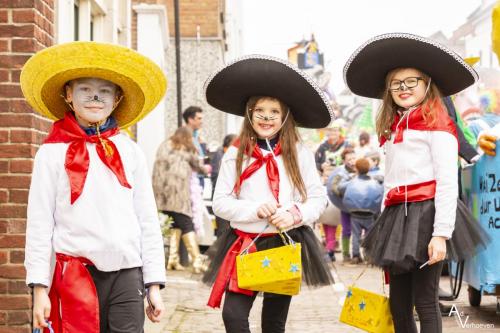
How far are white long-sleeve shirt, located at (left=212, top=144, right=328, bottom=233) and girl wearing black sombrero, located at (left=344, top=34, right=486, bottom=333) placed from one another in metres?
0.45

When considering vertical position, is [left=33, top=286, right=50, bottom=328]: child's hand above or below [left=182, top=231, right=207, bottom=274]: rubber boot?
above

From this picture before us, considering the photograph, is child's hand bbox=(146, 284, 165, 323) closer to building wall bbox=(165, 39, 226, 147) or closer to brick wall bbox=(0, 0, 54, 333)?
brick wall bbox=(0, 0, 54, 333)

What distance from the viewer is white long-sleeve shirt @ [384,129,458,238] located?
5.03 meters

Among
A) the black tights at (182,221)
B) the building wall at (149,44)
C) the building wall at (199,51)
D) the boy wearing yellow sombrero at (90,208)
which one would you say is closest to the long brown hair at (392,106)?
the boy wearing yellow sombrero at (90,208)

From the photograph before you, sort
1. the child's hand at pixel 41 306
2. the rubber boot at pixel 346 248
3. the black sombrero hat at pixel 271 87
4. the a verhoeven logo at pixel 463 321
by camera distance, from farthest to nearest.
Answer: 1. the rubber boot at pixel 346 248
2. the a verhoeven logo at pixel 463 321
3. the black sombrero hat at pixel 271 87
4. the child's hand at pixel 41 306

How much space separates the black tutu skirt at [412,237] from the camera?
16.8 feet

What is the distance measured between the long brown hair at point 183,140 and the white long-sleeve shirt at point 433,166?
6.60 m

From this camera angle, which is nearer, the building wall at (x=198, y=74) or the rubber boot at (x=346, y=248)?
the rubber boot at (x=346, y=248)

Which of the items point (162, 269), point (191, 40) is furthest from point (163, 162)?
point (191, 40)

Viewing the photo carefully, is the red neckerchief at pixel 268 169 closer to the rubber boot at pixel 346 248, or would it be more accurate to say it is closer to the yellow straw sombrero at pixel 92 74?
the yellow straw sombrero at pixel 92 74

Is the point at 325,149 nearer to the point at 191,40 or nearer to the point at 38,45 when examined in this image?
the point at 191,40

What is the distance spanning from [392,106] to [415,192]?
591 mm

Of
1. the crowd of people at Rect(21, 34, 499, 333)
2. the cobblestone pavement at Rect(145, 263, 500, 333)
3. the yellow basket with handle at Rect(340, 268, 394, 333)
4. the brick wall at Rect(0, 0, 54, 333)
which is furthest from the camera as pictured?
the cobblestone pavement at Rect(145, 263, 500, 333)

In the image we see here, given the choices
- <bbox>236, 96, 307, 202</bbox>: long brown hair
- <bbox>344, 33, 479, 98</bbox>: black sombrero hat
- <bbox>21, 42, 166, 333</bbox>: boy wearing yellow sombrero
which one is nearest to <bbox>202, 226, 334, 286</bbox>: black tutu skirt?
<bbox>236, 96, 307, 202</bbox>: long brown hair
